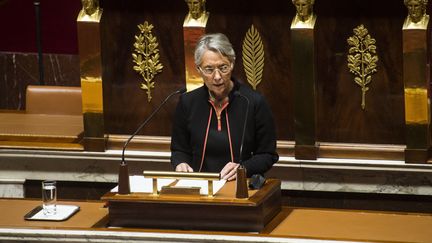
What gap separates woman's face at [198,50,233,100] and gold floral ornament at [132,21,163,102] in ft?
4.21

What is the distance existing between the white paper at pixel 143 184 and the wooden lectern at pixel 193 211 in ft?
0.27

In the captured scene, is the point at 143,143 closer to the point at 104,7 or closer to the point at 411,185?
the point at 104,7

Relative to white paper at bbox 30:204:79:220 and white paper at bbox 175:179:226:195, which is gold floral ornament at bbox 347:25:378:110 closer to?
white paper at bbox 175:179:226:195

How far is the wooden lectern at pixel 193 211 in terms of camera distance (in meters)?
4.60

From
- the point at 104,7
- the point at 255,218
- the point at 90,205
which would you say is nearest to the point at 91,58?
the point at 104,7

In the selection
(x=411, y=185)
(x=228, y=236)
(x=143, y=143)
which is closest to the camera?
(x=228, y=236)

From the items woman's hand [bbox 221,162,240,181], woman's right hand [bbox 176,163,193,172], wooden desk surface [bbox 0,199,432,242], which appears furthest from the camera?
woman's right hand [bbox 176,163,193,172]

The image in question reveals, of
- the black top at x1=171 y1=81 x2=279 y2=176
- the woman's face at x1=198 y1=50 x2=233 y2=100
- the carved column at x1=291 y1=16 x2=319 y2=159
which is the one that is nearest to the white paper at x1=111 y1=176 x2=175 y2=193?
the black top at x1=171 y1=81 x2=279 y2=176

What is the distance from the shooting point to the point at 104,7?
6324 mm

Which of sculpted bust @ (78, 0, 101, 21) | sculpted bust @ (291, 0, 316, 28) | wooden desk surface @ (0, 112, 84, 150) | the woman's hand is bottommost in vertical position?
the woman's hand

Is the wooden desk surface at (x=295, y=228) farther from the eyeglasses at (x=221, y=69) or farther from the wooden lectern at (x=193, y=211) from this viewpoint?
the eyeglasses at (x=221, y=69)

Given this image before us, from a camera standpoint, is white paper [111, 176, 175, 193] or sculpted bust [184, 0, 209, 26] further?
sculpted bust [184, 0, 209, 26]

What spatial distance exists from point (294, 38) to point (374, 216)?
138 cm

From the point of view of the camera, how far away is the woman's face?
4934mm
